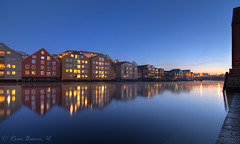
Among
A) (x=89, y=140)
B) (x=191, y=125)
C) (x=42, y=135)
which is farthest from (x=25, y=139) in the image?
(x=191, y=125)

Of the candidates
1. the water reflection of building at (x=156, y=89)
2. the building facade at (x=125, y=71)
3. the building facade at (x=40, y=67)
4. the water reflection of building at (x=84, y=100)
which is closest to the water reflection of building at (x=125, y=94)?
the water reflection of building at (x=84, y=100)

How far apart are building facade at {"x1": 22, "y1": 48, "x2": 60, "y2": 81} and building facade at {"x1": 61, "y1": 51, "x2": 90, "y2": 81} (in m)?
3.71

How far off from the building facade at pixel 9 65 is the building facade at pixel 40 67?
219 centimetres

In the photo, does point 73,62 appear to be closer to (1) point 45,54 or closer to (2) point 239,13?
(1) point 45,54

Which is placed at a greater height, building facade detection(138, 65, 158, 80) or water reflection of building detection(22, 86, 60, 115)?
building facade detection(138, 65, 158, 80)

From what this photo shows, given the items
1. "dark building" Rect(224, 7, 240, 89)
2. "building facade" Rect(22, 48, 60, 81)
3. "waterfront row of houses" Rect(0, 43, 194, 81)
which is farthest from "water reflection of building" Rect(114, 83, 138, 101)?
"building facade" Rect(22, 48, 60, 81)

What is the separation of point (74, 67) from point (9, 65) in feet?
91.9

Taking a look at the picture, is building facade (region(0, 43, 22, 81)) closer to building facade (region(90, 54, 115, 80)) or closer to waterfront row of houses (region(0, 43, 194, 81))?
waterfront row of houses (region(0, 43, 194, 81))

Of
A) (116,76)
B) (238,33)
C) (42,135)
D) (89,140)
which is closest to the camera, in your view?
(89,140)

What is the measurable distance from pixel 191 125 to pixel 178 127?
2.88 ft

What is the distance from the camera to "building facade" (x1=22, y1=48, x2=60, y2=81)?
6019 cm

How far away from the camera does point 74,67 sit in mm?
71750

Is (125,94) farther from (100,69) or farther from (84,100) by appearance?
(100,69)

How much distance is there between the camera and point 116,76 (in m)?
93.1
